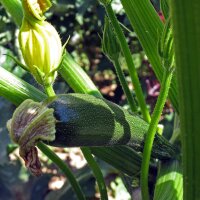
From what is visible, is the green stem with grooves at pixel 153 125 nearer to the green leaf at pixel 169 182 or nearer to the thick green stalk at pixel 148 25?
the green leaf at pixel 169 182

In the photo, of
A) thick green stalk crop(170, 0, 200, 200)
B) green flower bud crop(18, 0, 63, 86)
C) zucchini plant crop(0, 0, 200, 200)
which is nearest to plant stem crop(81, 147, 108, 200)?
zucchini plant crop(0, 0, 200, 200)

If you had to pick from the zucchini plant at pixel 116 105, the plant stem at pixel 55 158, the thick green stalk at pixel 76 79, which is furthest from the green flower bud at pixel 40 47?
the thick green stalk at pixel 76 79

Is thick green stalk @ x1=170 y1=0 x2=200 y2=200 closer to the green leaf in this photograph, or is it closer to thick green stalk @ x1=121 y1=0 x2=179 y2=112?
the green leaf

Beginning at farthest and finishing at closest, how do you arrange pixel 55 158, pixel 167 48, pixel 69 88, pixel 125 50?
pixel 69 88 < pixel 125 50 < pixel 55 158 < pixel 167 48

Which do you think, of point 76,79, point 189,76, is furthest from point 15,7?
point 189,76

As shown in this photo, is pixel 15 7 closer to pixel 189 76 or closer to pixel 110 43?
pixel 110 43

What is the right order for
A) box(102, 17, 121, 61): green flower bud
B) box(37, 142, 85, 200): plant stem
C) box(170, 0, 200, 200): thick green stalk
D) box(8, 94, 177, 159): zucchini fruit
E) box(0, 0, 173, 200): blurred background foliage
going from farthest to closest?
box(0, 0, 173, 200): blurred background foliage, box(102, 17, 121, 61): green flower bud, box(37, 142, 85, 200): plant stem, box(8, 94, 177, 159): zucchini fruit, box(170, 0, 200, 200): thick green stalk

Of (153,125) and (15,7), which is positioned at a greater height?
(15,7)

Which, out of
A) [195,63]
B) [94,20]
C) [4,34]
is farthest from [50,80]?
[94,20]
